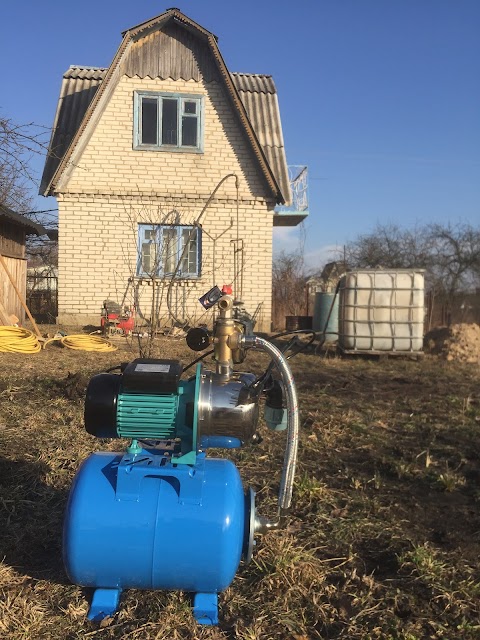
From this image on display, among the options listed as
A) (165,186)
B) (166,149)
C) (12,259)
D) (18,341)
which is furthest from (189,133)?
(18,341)

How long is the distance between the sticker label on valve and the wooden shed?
8.51m

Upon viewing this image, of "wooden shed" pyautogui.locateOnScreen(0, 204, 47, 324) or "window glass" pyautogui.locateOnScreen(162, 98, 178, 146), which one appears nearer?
"wooden shed" pyautogui.locateOnScreen(0, 204, 47, 324)

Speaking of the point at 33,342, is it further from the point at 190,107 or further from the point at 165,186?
the point at 190,107

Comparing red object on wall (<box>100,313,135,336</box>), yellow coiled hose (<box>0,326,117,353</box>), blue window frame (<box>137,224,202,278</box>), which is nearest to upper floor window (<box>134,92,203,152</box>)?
blue window frame (<box>137,224,202,278</box>)

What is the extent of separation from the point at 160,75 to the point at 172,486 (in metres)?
11.7

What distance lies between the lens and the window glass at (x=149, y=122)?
12125 millimetres

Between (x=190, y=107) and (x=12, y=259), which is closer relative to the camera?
(x=12, y=259)

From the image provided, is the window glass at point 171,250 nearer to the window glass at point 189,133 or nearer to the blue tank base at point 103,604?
the window glass at point 189,133

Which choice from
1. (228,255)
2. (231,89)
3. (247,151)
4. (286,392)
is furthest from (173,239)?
(286,392)

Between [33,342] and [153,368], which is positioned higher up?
[153,368]

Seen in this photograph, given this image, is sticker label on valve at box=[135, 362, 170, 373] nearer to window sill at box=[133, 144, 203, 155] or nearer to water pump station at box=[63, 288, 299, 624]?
water pump station at box=[63, 288, 299, 624]

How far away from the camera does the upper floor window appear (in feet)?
39.6

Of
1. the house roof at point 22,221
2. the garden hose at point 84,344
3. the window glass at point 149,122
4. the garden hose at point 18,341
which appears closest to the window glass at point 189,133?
the window glass at point 149,122

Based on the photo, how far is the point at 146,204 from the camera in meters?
12.1
